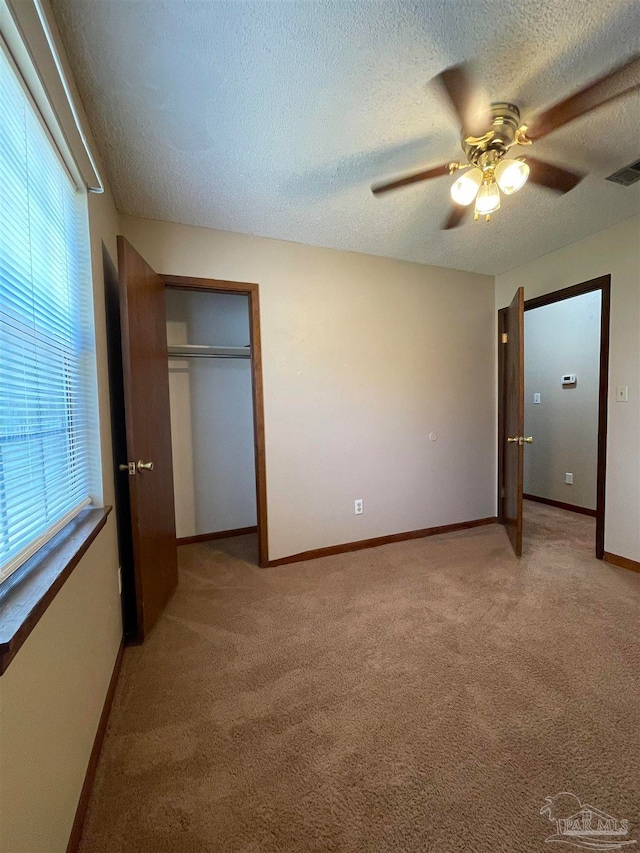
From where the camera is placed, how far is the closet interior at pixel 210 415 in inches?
121

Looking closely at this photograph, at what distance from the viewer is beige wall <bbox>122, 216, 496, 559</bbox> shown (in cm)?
257

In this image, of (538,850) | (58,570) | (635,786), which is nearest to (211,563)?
(58,570)

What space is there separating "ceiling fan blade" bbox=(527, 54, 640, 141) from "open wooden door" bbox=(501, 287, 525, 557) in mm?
1246

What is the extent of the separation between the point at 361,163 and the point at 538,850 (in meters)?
2.65

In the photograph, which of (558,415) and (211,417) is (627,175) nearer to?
(558,415)

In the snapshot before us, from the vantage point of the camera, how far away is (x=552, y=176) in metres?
1.79

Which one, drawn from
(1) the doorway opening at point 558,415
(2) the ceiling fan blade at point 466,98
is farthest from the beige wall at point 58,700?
(1) the doorway opening at point 558,415

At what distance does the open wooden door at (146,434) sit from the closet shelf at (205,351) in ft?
1.86

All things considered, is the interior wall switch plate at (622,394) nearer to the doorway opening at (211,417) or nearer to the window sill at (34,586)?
the doorway opening at (211,417)

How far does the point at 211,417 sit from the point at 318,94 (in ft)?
7.96

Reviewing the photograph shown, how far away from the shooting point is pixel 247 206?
213 centimetres

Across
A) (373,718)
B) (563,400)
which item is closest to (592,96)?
(373,718)

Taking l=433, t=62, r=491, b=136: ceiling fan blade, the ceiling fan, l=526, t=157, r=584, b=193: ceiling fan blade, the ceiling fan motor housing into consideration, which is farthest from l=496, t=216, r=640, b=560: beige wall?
l=433, t=62, r=491, b=136: ceiling fan blade

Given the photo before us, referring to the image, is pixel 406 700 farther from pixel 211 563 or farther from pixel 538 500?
pixel 538 500
